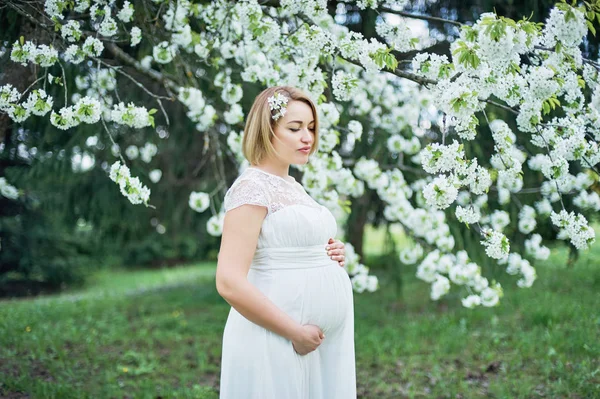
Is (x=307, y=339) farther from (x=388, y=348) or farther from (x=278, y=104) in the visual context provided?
(x=388, y=348)

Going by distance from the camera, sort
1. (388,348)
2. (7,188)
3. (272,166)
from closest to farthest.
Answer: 1. (272,166)
2. (388,348)
3. (7,188)

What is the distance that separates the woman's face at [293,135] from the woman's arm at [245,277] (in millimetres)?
260

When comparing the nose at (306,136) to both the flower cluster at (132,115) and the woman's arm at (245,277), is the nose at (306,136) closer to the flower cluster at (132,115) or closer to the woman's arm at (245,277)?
the woman's arm at (245,277)

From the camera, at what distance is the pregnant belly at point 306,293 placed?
1.99m

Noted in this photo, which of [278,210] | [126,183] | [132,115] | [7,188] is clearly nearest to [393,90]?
[132,115]

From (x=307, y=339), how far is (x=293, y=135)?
2.42ft

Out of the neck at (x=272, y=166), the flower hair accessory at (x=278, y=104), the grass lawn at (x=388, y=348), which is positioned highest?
the flower hair accessory at (x=278, y=104)

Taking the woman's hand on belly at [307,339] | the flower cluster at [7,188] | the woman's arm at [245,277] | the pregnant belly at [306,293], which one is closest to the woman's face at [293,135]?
the woman's arm at [245,277]

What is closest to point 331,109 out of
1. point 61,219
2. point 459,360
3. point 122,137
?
point 459,360

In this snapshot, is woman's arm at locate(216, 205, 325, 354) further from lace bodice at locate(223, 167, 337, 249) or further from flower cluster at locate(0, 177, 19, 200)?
flower cluster at locate(0, 177, 19, 200)

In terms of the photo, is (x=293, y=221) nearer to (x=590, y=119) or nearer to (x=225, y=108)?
(x=590, y=119)

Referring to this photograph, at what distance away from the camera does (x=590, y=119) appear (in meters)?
2.57

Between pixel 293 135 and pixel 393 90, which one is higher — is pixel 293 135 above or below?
below

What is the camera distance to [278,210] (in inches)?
77.4
